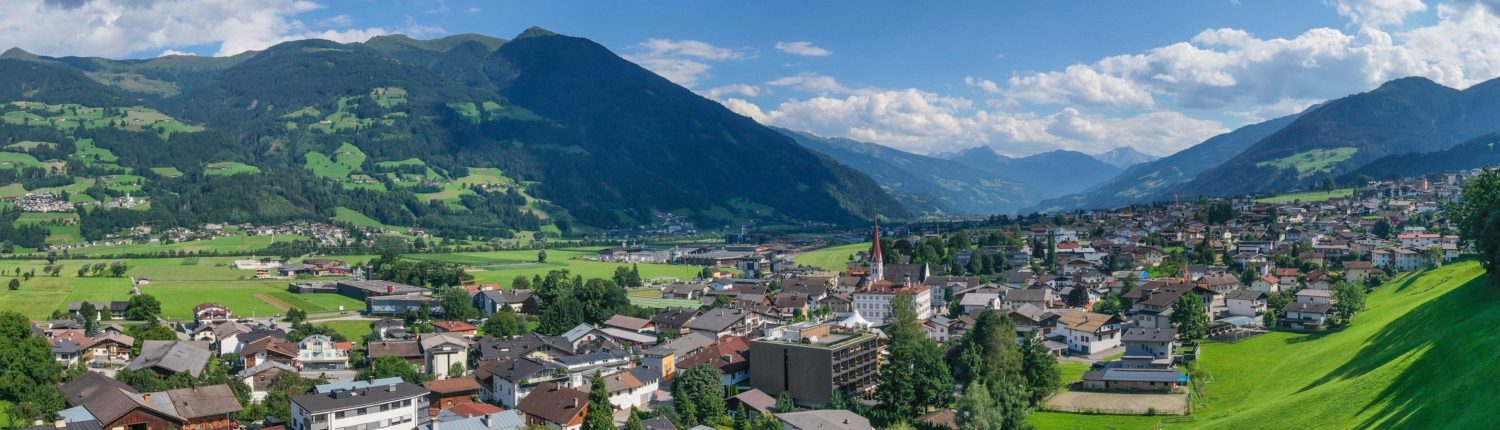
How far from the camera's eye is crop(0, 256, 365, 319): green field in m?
68.7

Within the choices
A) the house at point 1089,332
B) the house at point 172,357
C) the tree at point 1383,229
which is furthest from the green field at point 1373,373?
the house at point 172,357

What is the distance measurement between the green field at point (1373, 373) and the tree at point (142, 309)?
56.3 meters

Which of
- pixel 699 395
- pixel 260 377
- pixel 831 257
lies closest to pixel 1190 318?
pixel 699 395

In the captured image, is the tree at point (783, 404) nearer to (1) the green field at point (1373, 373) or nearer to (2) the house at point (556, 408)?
(2) the house at point (556, 408)

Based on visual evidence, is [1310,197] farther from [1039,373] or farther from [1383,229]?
[1039,373]

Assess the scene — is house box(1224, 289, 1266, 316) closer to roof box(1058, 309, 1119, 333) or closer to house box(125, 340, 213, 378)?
roof box(1058, 309, 1119, 333)

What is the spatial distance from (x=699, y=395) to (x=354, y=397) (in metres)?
13.0

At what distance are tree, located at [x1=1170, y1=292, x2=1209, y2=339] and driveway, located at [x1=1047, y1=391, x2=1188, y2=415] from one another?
13.3 meters

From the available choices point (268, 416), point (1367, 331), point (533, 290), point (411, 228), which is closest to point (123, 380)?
point (268, 416)

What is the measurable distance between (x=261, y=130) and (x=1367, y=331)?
204354 mm

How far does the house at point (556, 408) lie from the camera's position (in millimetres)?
35625

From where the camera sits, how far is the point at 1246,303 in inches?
2259

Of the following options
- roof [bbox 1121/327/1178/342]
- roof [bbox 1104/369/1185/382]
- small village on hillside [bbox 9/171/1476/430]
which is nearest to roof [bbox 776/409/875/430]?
small village on hillside [bbox 9/171/1476/430]

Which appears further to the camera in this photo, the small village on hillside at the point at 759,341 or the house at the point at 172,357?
the house at the point at 172,357
